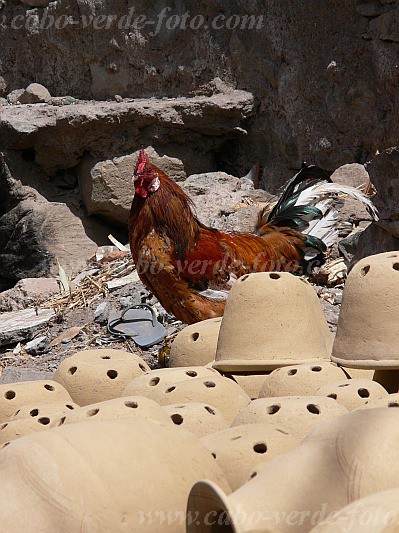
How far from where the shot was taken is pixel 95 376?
3.16 meters

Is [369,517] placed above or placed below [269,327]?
above

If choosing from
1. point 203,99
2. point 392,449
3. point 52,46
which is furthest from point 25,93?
point 392,449

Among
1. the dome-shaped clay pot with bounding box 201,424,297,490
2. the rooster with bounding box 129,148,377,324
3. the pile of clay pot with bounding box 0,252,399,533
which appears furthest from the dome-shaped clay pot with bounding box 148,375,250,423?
→ the rooster with bounding box 129,148,377,324

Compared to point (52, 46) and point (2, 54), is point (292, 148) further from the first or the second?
point (2, 54)

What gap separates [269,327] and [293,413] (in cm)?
89

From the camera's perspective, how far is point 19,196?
852cm

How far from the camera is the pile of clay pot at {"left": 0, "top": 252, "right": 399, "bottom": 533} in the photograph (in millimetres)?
1563

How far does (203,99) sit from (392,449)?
664 cm

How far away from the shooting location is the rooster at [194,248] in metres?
5.13

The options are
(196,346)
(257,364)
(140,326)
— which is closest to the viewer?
(257,364)

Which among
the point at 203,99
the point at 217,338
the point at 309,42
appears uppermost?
the point at 309,42

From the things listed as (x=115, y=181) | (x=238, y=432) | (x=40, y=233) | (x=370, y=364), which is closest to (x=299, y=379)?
(x=370, y=364)

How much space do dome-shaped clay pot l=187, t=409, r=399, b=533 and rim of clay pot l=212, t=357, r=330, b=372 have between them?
1.40m

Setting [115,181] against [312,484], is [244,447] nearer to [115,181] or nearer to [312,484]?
[312,484]
